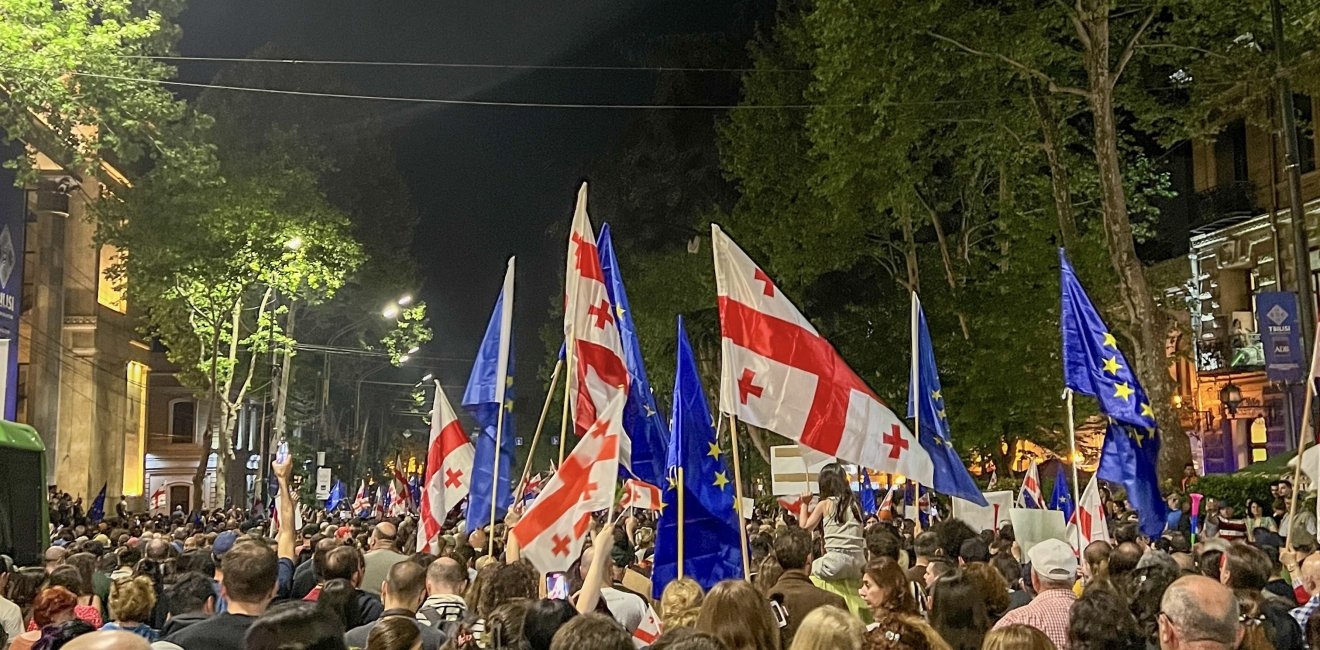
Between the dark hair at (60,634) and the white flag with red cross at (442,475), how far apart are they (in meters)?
6.63

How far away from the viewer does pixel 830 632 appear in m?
4.61

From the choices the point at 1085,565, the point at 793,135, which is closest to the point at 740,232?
the point at 793,135

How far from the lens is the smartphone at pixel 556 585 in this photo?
27.1 feet

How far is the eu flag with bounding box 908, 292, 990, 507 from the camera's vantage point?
37.5 ft

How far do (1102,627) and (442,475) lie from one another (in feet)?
29.4

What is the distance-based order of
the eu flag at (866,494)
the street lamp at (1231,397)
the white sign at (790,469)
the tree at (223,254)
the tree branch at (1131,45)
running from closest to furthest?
the white sign at (790,469), the eu flag at (866,494), the tree branch at (1131,45), the tree at (223,254), the street lamp at (1231,397)

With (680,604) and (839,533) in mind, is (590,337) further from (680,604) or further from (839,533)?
(680,604)

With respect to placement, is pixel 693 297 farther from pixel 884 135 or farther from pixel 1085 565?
pixel 1085 565

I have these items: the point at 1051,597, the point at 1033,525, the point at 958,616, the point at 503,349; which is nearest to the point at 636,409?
the point at 503,349

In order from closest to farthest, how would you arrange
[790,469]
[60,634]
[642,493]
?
[60,634] → [642,493] → [790,469]


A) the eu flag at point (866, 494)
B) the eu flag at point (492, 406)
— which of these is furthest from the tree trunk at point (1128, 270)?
the eu flag at point (492, 406)

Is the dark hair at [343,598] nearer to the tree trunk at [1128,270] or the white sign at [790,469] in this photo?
the white sign at [790,469]

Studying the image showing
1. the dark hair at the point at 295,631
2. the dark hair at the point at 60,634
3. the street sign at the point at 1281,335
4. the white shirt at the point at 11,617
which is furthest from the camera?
the street sign at the point at 1281,335

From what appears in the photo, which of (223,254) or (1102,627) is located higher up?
(223,254)
